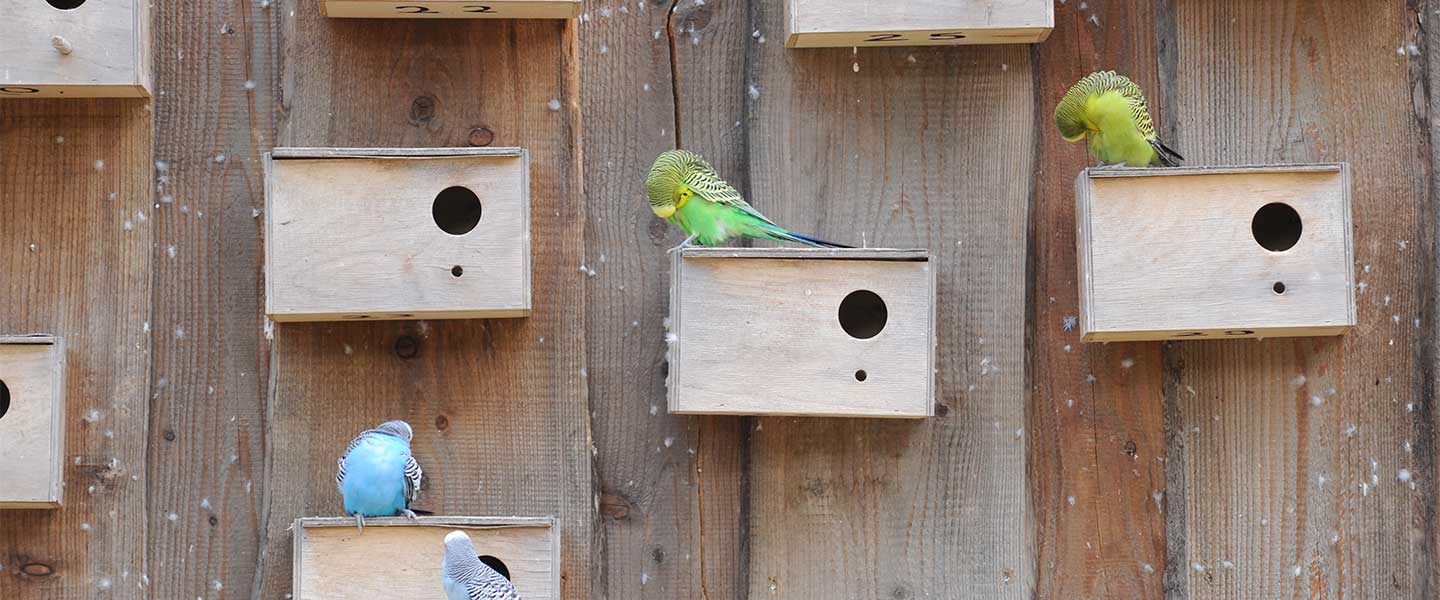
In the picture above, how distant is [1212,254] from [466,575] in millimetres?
1215

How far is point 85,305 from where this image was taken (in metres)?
2.50

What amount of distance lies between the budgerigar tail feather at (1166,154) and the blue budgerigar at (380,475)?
51.6 inches

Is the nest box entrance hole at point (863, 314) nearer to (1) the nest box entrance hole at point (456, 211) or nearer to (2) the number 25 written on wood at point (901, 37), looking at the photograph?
(2) the number 25 written on wood at point (901, 37)

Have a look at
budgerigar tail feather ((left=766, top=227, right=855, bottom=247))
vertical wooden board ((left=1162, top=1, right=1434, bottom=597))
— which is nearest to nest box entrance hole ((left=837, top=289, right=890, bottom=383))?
budgerigar tail feather ((left=766, top=227, right=855, bottom=247))

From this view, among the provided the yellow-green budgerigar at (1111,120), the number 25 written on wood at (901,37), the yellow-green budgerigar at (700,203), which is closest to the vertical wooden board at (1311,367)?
the yellow-green budgerigar at (1111,120)

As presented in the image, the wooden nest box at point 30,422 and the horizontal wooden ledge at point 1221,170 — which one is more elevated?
the horizontal wooden ledge at point 1221,170

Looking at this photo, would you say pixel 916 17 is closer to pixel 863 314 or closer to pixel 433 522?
pixel 863 314

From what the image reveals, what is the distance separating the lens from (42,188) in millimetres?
2508

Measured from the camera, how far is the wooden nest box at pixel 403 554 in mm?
2186

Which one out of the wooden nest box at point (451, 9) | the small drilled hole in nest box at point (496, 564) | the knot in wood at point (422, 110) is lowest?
the small drilled hole in nest box at point (496, 564)

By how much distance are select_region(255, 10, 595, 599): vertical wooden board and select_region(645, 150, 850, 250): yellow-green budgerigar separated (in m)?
0.22

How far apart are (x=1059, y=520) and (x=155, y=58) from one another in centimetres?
173

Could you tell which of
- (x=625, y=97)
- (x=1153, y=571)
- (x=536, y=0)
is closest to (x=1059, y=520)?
(x=1153, y=571)

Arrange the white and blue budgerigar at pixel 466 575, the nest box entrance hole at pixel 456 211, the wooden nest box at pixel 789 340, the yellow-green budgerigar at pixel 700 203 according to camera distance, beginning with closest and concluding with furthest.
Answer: the white and blue budgerigar at pixel 466 575
the wooden nest box at pixel 789 340
the yellow-green budgerigar at pixel 700 203
the nest box entrance hole at pixel 456 211
